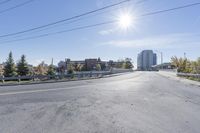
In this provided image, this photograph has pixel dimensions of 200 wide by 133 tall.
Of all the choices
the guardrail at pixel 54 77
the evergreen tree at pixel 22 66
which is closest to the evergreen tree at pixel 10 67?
the evergreen tree at pixel 22 66

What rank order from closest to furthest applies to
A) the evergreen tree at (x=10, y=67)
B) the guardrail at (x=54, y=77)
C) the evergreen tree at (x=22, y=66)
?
the guardrail at (x=54, y=77), the evergreen tree at (x=10, y=67), the evergreen tree at (x=22, y=66)

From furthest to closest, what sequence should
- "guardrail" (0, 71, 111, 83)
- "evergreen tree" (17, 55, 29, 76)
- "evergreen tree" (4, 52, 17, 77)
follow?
"evergreen tree" (17, 55, 29, 76) → "evergreen tree" (4, 52, 17, 77) → "guardrail" (0, 71, 111, 83)

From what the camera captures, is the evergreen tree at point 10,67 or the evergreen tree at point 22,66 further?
the evergreen tree at point 22,66

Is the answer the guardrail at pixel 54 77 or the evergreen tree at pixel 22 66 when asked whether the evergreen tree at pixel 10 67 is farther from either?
the guardrail at pixel 54 77

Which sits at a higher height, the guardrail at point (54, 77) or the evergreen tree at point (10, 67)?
the evergreen tree at point (10, 67)

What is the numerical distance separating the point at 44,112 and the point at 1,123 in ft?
5.44

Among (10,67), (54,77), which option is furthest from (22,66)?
(54,77)

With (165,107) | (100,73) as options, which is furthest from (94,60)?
(165,107)

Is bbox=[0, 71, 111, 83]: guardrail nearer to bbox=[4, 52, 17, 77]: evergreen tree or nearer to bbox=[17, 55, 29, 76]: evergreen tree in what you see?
bbox=[4, 52, 17, 77]: evergreen tree

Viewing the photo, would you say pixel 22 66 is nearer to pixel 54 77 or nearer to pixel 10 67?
pixel 10 67

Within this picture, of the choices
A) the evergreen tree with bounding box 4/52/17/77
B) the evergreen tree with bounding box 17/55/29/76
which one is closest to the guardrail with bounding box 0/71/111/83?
the evergreen tree with bounding box 4/52/17/77

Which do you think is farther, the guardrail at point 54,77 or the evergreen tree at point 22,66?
the evergreen tree at point 22,66

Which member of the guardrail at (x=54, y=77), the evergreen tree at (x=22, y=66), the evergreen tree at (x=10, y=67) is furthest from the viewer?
the evergreen tree at (x=22, y=66)

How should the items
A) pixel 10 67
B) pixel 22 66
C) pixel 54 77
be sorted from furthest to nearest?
pixel 22 66, pixel 10 67, pixel 54 77
